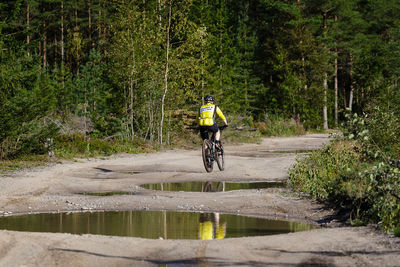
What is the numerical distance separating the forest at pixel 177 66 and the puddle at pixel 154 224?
8.16 feet

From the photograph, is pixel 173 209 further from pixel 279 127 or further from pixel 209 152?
pixel 279 127

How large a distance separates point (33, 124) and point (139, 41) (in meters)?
9.41

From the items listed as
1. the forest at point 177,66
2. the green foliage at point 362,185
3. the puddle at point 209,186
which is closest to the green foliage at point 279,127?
the forest at point 177,66

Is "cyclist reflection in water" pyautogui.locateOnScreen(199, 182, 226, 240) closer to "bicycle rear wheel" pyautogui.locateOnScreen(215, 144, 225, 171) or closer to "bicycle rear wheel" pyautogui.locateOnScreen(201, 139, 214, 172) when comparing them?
"bicycle rear wheel" pyautogui.locateOnScreen(201, 139, 214, 172)

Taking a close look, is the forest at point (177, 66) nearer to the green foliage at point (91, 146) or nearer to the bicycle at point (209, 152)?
the green foliage at point (91, 146)

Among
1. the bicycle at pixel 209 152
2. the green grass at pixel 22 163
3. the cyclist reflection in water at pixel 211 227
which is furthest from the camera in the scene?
the green grass at pixel 22 163

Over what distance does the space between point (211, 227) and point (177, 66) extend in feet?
63.7

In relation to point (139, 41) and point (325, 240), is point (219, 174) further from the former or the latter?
point (139, 41)

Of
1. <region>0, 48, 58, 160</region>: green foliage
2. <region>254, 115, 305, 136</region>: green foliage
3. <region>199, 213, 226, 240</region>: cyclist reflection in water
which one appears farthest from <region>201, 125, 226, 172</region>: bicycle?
<region>254, 115, 305, 136</region>: green foliage

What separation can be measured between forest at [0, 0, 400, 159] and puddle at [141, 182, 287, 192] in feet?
11.5

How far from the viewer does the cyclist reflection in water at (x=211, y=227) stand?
7773mm

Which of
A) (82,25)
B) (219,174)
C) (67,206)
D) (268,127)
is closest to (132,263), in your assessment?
(67,206)

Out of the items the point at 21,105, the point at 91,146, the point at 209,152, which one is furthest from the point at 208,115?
the point at 91,146

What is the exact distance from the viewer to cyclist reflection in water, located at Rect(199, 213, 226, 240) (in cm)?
777
